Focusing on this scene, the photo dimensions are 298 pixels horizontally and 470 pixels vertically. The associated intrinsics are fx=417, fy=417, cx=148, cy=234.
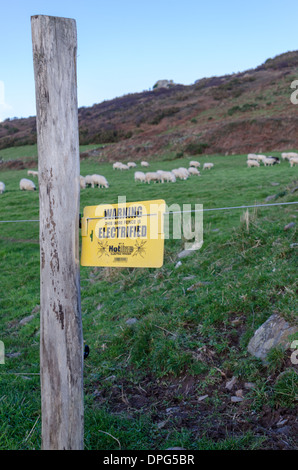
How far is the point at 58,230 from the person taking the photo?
299 cm

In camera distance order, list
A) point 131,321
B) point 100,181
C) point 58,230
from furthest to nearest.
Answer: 1. point 100,181
2. point 131,321
3. point 58,230

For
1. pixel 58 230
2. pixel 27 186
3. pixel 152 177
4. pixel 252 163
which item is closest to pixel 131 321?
pixel 58 230

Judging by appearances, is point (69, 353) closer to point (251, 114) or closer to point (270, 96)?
point (251, 114)

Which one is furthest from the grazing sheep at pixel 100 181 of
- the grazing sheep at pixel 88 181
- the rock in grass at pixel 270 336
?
the rock in grass at pixel 270 336

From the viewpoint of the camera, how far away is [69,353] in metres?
3.00

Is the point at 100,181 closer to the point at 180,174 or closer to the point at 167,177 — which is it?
the point at 167,177

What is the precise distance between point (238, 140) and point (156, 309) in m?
28.8

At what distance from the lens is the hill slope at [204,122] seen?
Answer: 108ft

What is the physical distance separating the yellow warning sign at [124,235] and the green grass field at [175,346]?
1.57 meters

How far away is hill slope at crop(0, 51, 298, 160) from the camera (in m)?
32.9

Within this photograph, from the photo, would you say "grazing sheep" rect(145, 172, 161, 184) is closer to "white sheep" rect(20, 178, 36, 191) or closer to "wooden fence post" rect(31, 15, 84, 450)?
"white sheep" rect(20, 178, 36, 191)

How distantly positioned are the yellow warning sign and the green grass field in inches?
61.7

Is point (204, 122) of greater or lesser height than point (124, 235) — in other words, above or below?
above

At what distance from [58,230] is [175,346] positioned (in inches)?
102
